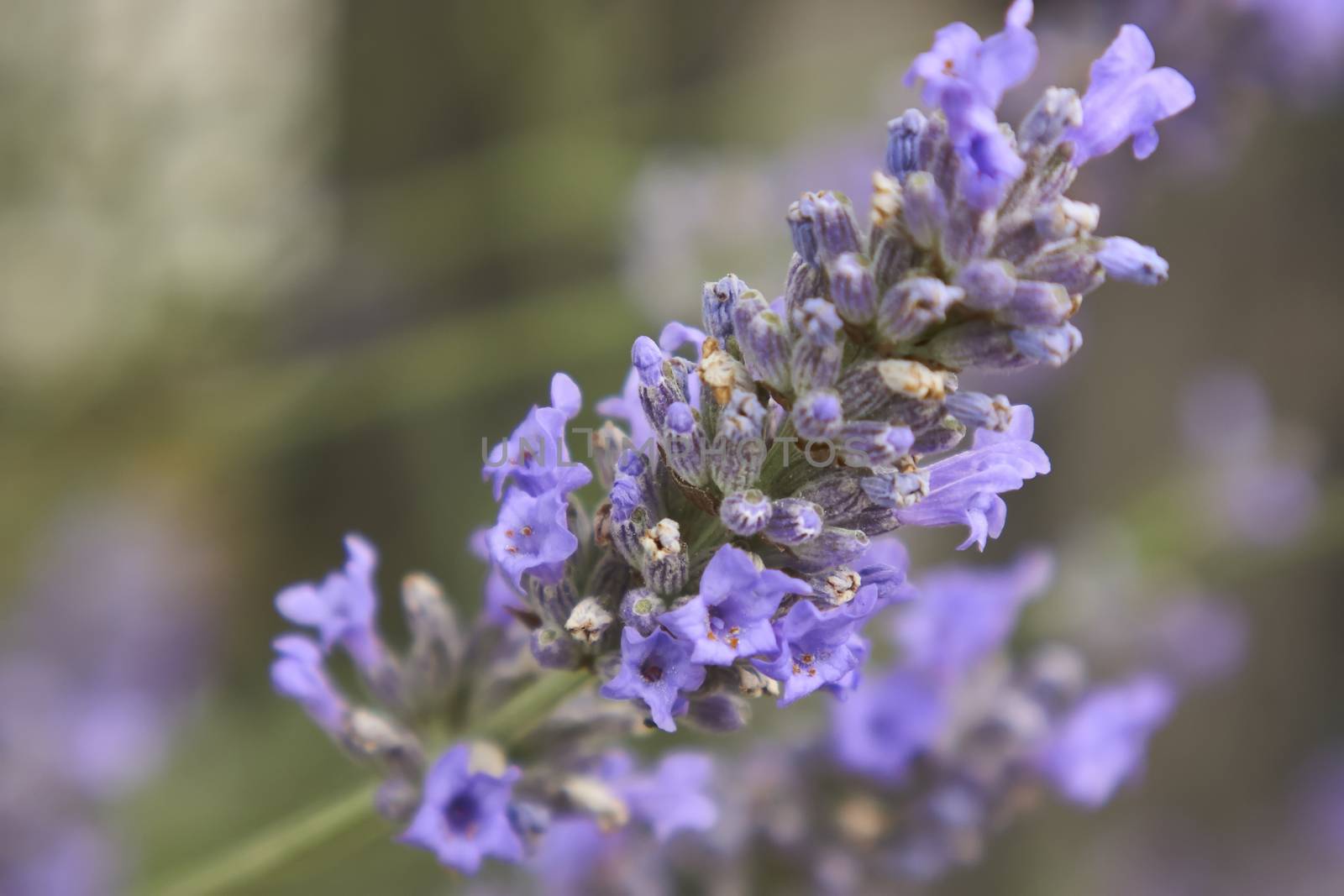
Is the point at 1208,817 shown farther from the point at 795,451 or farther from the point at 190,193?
the point at 190,193

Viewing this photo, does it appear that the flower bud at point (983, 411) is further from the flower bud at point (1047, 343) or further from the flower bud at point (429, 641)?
the flower bud at point (429, 641)

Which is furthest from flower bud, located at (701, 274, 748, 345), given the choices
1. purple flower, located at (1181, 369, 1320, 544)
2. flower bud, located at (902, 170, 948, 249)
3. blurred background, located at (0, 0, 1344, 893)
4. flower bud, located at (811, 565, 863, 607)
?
purple flower, located at (1181, 369, 1320, 544)

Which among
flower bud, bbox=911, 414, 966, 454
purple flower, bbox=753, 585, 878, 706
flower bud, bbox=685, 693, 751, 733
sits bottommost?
purple flower, bbox=753, 585, 878, 706

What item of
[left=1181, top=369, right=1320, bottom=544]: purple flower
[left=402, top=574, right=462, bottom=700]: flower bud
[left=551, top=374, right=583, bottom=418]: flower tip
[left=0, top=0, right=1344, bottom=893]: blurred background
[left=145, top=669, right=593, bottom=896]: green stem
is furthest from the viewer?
[left=1181, top=369, right=1320, bottom=544]: purple flower

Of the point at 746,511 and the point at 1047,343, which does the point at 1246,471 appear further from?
the point at 746,511

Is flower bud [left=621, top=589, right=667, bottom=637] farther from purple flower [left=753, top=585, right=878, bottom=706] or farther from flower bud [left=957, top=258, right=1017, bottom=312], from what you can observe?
flower bud [left=957, top=258, right=1017, bottom=312]

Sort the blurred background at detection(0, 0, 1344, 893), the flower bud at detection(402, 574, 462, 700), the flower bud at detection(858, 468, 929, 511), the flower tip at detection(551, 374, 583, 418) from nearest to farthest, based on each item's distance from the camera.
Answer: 1. the flower bud at detection(858, 468, 929, 511)
2. the flower tip at detection(551, 374, 583, 418)
3. the flower bud at detection(402, 574, 462, 700)
4. the blurred background at detection(0, 0, 1344, 893)

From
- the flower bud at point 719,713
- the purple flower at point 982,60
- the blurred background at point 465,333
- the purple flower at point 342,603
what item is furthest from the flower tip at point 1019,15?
the blurred background at point 465,333
